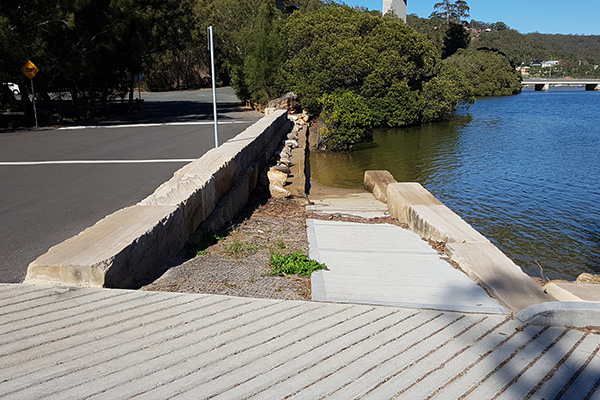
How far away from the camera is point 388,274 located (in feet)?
17.5

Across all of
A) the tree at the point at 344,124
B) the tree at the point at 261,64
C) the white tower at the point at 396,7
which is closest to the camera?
the tree at the point at 344,124

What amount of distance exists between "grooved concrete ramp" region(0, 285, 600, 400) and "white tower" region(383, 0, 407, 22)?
174ft

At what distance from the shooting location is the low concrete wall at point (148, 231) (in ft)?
13.3

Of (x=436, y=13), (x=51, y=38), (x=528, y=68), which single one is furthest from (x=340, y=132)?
(x=528, y=68)

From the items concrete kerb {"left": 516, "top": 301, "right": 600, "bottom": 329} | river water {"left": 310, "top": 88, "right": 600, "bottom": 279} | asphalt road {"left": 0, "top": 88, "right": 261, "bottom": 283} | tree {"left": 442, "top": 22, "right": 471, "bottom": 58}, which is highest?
tree {"left": 442, "top": 22, "right": 471, "bottom": 58}

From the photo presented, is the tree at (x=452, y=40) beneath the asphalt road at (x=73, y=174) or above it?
above

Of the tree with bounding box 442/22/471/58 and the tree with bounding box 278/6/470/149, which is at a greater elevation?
the tree with bounding box 442/22/471/58

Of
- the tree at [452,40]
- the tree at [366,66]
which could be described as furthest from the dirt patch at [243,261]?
the tree at [452,40]

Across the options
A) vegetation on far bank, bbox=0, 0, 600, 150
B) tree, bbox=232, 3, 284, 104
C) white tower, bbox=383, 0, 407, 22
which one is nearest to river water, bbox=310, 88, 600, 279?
vegetation on far bank, bbox=0, 0, 600, 150

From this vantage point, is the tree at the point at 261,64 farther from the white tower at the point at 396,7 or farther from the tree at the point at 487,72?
the tree at the point at 487,72

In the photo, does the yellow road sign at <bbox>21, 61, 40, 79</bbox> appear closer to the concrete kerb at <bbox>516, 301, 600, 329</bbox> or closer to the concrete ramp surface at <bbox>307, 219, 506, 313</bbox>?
the concrete ramp surface at <bbox>307, 219, 506, 313</bbox>

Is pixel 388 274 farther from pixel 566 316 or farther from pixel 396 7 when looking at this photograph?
pixel 396 7

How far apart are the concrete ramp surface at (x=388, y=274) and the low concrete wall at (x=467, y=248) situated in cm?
13

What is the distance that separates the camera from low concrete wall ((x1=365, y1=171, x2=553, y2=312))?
4504mm
